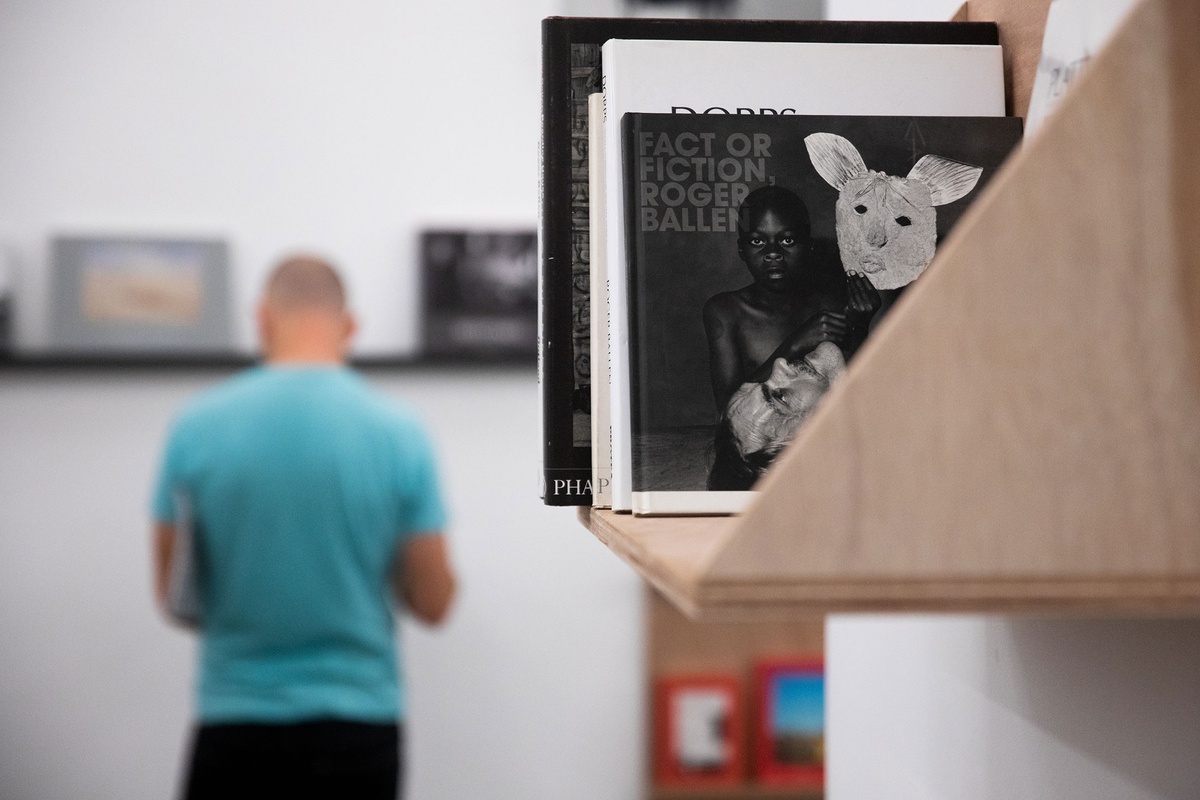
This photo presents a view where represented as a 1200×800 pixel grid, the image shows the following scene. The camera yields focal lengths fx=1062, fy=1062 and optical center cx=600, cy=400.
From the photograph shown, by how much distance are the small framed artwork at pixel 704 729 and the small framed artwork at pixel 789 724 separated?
0.07 meters

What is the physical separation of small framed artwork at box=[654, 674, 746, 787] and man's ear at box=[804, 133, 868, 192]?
2.49 m

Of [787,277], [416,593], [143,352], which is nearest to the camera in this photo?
[787,277]

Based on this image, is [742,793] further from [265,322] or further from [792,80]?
[792,80]

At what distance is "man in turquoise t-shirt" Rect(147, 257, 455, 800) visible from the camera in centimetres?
201

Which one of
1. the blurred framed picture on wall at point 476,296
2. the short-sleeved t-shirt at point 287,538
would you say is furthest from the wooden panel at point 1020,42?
the blurred framed picture on wall at point 476,296

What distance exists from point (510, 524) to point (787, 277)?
2.46 meters

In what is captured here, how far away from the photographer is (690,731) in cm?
286

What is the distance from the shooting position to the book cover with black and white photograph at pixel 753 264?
514 millimetres

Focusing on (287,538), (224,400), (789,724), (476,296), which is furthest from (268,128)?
(789,724)

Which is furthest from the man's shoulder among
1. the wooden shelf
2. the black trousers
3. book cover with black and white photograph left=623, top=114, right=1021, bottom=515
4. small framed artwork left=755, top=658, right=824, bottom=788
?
the wooden shelf

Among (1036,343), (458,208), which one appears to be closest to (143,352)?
(458,208)

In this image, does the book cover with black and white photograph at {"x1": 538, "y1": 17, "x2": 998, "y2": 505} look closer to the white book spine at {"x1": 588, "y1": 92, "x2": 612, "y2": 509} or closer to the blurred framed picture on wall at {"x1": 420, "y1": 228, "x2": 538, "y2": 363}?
the white book spine at {"x1": 588, "y1": 92, "x2": 612, "y2": 509}

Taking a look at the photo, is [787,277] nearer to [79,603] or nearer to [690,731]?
[690,731]

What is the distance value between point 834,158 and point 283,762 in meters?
1.83
